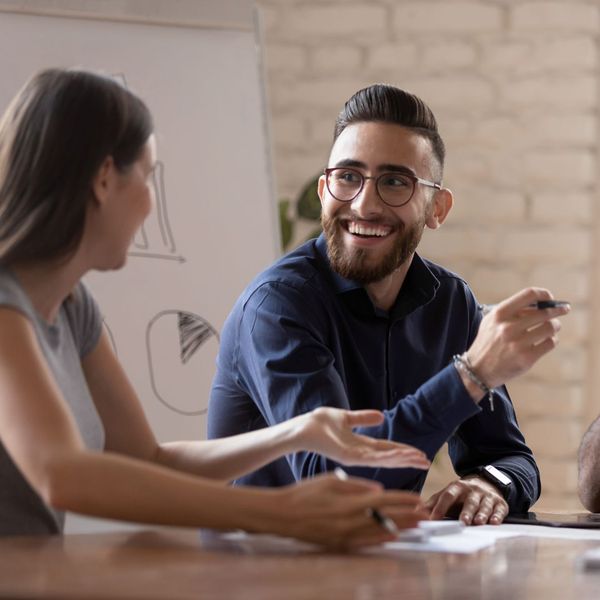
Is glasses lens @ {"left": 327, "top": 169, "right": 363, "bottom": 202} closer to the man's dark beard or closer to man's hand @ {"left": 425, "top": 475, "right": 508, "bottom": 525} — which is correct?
the man's dark beard

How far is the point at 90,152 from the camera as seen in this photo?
1.27 metres

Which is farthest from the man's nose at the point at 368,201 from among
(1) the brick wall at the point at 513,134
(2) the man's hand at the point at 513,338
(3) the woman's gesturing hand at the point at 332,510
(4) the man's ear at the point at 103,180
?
(1) the brick wall at the point at 513,134

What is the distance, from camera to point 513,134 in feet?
10.7

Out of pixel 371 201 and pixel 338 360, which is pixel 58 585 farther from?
pixel 371 201

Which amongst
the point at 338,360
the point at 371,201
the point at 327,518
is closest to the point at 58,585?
the point at 327,518

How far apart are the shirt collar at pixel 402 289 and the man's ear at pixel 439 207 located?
0.09m

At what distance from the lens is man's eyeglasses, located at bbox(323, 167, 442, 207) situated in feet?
6.68

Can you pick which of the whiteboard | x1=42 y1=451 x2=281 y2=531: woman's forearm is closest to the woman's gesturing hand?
x1=42 y1=451 x2=281 y2=531: woman's forearm

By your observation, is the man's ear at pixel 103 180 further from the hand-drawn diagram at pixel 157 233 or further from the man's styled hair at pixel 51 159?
the hand-drawn diagram at pixel 157 233

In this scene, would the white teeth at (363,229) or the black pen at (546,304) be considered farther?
the white teeth at (363,229)

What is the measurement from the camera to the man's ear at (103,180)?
1.28 m

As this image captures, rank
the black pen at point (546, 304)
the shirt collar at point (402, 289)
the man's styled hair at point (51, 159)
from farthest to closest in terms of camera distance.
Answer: the shirt collar at point (402, 289), the black pen at point (546, 304), the man's styled hair at point (51, 159)

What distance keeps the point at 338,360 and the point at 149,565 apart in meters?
1.00

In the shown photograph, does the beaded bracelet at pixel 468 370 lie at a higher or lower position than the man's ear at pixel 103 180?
lower
